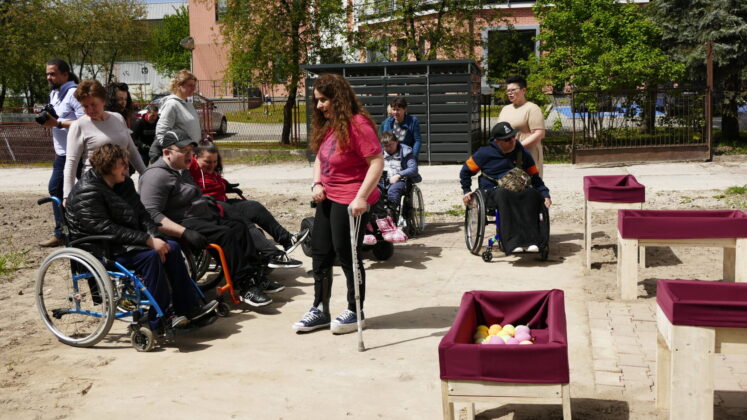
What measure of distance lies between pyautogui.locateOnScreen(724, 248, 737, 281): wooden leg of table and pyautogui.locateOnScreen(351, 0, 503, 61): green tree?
15.2 m

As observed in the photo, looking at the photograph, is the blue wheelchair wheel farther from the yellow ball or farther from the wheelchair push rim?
the wheelchair push rim

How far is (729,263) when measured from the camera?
6.70 m

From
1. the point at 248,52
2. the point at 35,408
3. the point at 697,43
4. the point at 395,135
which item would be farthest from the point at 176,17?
the point at 35,408

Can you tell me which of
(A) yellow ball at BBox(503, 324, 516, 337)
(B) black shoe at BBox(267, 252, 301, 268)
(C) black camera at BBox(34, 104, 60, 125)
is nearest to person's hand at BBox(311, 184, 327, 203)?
(B) black shoe at BBox(267, 252, 301, 268)

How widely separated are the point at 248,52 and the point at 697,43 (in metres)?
10.5

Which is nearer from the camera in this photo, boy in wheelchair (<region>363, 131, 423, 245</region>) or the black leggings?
the black leggings

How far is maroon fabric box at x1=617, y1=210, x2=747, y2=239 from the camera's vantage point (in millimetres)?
6379

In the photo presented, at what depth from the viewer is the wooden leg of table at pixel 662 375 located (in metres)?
4.45

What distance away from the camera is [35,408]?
488 centimetres

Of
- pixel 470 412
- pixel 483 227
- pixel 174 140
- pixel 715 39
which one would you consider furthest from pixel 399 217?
pixel 715 39

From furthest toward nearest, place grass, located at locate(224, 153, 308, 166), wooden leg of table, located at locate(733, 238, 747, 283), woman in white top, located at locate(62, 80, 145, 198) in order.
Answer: grass, located at locate(224, 153, 308, 166) < woman in white top, located at locate(62, 80, 145, 198) < wooden leg of table, located at locate(733, 238, 747, 283)

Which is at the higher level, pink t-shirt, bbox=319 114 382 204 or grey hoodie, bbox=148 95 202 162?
grey hoodie, bbox=148 95 202 162

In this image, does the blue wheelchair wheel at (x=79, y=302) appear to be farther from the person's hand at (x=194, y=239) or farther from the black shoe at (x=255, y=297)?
the black shoe at (x=255, y=297)

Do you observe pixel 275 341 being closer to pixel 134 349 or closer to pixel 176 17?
pixel 134 349
